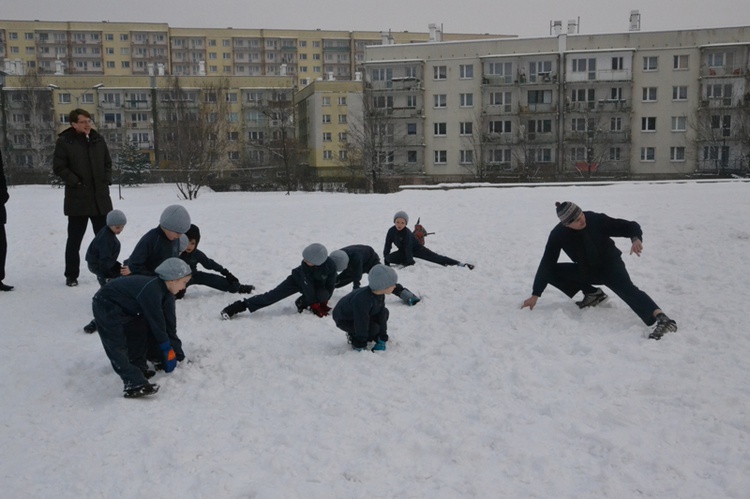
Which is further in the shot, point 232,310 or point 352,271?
point 352,271

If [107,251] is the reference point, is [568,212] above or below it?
above

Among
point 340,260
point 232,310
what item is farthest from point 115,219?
point 340,260

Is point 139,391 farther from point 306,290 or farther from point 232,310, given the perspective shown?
point 306,290

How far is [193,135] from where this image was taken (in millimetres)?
41344

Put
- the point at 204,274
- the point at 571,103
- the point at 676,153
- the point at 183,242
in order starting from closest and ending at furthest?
the point at 183,242, the point at 204,274, the point at 676,153, the point at 571,103

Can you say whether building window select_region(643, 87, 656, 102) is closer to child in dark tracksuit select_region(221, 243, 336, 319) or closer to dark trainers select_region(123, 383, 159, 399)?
child in dark tracksuit select_region(221, 243, 336, 319)

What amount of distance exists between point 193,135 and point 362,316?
3822 cm

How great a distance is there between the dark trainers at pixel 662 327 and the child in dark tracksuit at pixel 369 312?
8.23 feet

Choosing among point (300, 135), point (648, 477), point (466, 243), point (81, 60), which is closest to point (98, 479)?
point (648, 477)

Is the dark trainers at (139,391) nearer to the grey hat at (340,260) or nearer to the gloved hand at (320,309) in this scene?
the gloved hand at (320,309)

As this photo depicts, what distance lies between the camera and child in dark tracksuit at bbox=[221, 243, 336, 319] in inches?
288

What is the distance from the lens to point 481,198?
1856 centimetres

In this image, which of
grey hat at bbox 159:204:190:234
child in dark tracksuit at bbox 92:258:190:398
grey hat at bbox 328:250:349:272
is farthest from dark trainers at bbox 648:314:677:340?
grey hat at bbox 159:204:190:234

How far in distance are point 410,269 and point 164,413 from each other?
18.7 feet
